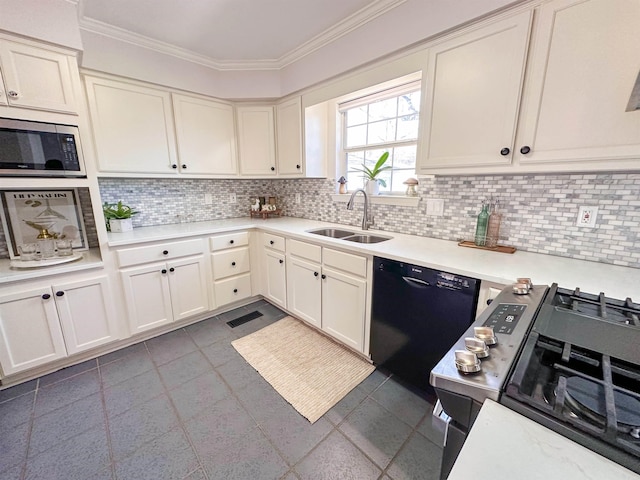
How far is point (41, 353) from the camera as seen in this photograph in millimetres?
1782

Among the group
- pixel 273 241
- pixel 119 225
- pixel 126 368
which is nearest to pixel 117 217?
pixel 119 225

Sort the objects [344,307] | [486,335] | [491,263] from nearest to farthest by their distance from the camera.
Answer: [486,335], [491,263], [344,307]

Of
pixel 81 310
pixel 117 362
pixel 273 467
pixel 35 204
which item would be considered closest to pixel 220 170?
pixel 35 204

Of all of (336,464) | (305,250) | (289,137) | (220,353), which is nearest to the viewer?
(336,464)

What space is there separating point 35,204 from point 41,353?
42.8 inches

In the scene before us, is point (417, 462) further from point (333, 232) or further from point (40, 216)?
point (40, 216)

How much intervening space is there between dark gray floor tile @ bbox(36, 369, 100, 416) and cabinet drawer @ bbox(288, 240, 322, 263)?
64.2 inches

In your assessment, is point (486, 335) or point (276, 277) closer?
point (486, 335)

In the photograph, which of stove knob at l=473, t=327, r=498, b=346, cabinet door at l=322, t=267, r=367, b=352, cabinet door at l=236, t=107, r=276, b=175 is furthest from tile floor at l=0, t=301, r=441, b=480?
cabinet door at l=236, t=107, r=276, b=175

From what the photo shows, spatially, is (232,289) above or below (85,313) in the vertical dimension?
below

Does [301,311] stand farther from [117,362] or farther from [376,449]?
[117,362]

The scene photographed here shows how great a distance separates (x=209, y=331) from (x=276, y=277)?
766 millimetres

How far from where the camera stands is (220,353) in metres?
2.11

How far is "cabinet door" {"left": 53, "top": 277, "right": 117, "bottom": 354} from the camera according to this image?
72.2 inches
